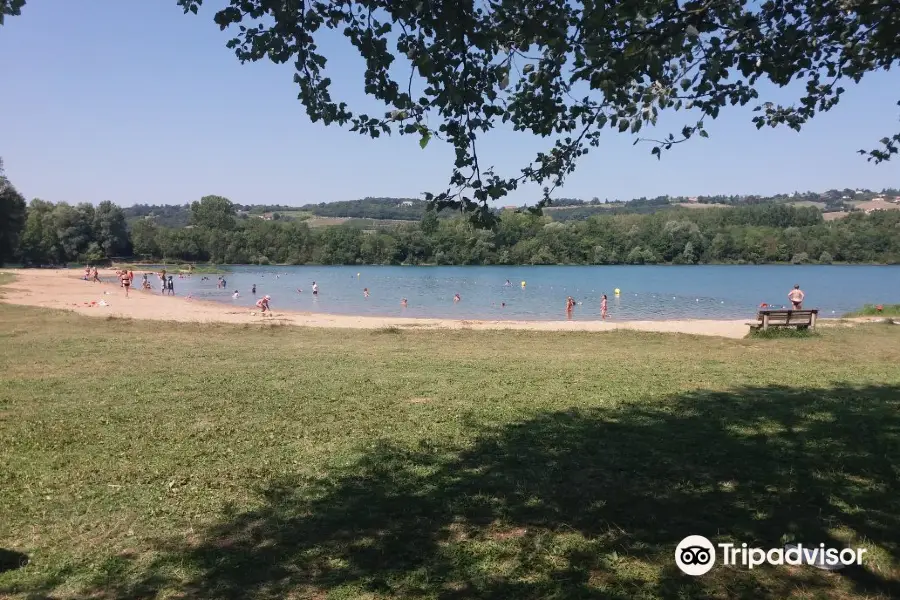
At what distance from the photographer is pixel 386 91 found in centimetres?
469

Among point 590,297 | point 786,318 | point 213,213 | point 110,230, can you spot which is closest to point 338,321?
point 786,318

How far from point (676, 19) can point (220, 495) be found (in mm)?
5641

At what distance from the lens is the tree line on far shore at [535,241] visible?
114875mm

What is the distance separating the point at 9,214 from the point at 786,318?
86.4 meters

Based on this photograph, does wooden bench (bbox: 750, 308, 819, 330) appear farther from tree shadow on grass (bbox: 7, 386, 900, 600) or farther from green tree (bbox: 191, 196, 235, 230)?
green tree (bbox: 191, 196, 235, 230)

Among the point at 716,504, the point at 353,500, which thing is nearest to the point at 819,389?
the point at 716,504

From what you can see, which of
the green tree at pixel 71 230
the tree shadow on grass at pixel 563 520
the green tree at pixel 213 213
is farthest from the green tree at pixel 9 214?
the tree shadow on grass at pixel 563 520

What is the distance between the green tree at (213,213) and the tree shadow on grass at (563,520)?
164 m

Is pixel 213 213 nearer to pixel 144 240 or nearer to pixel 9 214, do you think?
pixel 144 240

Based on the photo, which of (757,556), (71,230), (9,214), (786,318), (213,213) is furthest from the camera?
(213,213)

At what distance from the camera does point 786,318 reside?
19.3m

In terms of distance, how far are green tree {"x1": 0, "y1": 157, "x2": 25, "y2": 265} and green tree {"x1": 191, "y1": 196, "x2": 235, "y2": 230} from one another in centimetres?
7321

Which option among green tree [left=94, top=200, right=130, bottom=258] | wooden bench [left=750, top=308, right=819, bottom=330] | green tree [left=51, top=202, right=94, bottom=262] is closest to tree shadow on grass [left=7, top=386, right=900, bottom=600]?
wooden bench [left=750, top=308, right=819, bottom=330]

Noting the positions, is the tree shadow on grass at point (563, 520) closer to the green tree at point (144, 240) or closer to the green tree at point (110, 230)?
the green tree at point (110, 230)
